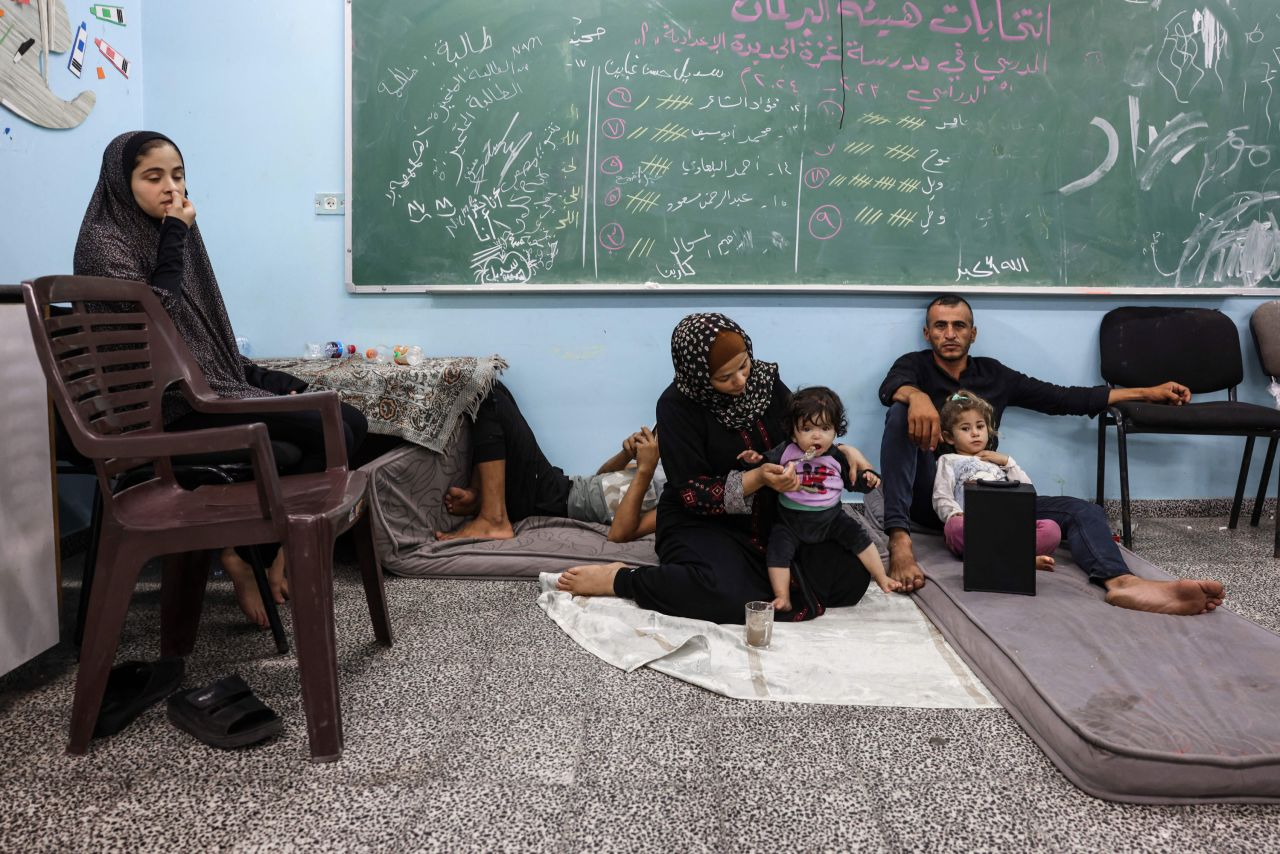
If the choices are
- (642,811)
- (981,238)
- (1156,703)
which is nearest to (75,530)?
(642,811)

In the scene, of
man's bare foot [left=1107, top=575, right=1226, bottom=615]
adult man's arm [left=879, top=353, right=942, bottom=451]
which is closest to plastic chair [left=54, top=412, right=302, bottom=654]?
adult man's arm [left=879, top=353, right=942, bottom=451]

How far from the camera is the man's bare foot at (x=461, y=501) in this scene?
2820 mm

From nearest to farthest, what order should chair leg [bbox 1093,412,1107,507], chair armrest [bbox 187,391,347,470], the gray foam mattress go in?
the gray foam mattress, chair armrest [bbox 187,391,347,470], chair leg [bbox 1093,412,1107,507]

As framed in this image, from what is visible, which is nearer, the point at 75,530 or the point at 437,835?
the point at 437,835

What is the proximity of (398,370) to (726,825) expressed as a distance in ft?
6.15

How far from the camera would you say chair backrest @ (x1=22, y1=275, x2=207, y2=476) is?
1396 mm

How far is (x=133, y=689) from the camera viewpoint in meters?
1.65

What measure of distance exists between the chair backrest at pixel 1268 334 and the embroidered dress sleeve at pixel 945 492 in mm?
1621

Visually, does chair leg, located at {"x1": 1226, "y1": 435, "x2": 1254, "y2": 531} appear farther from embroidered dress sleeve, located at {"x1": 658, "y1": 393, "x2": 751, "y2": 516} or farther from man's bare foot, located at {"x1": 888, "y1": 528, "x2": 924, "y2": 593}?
embroidered dress sleeve, located at {"x1": 658, "y1": 393, "x2": 751, "y2": 516}

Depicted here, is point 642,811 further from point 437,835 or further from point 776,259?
point 776,259

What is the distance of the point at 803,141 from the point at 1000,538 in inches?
67.3

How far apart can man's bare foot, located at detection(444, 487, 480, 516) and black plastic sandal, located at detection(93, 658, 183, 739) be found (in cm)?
114

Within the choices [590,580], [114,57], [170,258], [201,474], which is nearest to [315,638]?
[201,474]

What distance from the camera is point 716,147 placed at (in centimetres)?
306
